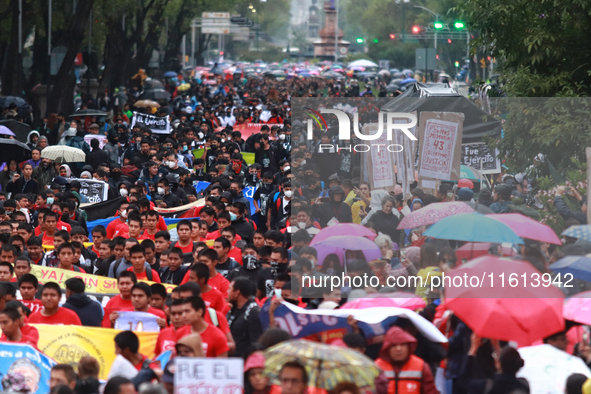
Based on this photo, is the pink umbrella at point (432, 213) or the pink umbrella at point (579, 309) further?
the pink umbrella at point (432, 213)

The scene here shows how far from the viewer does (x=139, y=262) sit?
9828 millimetres

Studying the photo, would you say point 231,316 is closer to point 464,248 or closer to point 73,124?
point 464,248

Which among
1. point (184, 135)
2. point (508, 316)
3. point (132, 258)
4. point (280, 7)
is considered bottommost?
point (280, 7)

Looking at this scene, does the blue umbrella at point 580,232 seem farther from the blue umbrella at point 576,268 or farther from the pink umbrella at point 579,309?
the pink umbrella at point 579,309

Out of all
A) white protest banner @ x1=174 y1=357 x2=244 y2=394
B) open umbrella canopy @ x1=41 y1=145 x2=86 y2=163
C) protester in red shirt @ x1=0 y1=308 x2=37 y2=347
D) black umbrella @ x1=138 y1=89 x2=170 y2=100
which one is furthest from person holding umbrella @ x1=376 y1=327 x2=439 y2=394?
black umbrella @ x1=138 y1=89 x2=170 y2=100

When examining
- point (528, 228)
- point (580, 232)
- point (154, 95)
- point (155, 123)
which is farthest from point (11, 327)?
point (154, 95)

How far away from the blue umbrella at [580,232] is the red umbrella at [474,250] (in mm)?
836

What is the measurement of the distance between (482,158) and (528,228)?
3707mm

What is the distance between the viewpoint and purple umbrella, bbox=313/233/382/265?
30.9 ft

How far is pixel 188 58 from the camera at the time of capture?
300 ft

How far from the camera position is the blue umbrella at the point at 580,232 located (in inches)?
376

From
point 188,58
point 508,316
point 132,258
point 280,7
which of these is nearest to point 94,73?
point 132,258

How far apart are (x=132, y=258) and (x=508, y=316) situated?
425 cm

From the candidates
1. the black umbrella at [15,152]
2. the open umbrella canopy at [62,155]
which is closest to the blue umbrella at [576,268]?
the open umbrella canopy at [62,155]
